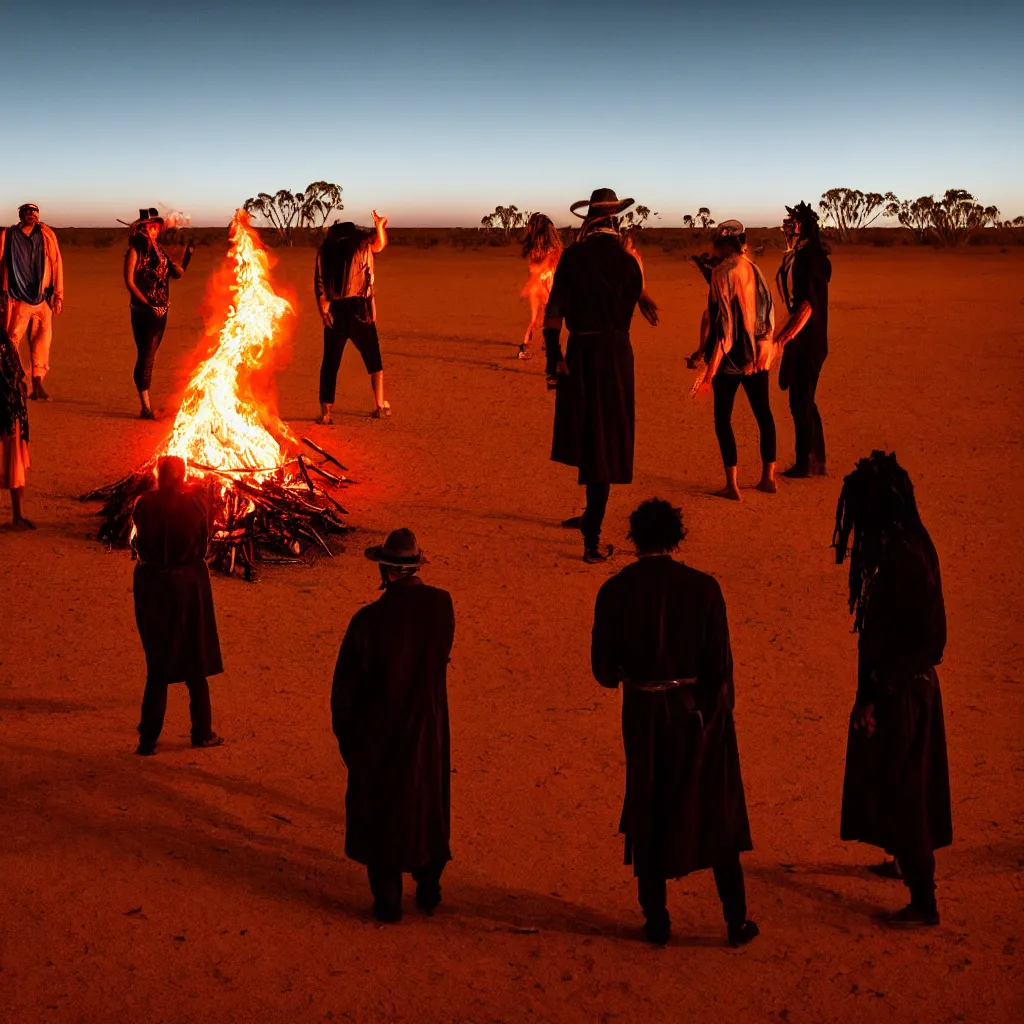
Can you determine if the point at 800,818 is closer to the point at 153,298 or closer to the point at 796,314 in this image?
the point at 796,314

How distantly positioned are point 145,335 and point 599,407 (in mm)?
5870

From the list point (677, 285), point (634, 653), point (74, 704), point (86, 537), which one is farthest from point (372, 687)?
point (677, 285)

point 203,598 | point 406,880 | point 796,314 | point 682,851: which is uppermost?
point 796,314

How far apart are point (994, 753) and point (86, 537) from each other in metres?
6.78

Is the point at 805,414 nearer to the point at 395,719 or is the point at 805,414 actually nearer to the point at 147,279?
the point at 147,279

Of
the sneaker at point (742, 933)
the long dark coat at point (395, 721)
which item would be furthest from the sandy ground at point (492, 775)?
the long dark coat at point (395, 721)

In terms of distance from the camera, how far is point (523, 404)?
15445 mm

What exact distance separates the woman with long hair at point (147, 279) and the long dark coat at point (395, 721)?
9.02 meters

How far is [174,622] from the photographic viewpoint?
645 centimetres

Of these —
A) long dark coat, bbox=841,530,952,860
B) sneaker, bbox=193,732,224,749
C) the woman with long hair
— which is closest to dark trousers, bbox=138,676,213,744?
sneaker, bbox=193,732,224,749

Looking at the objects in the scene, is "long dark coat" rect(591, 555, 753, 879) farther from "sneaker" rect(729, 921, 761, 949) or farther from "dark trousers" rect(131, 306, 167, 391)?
"dark trousers" rect(131, 306, 167, 391)

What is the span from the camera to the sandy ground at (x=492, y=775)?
466 centimetres

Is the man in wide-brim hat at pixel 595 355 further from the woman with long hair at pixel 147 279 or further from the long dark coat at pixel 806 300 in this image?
the woman with long hair at pixel 147 279

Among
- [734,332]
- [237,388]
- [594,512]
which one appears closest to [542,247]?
[734,332]
